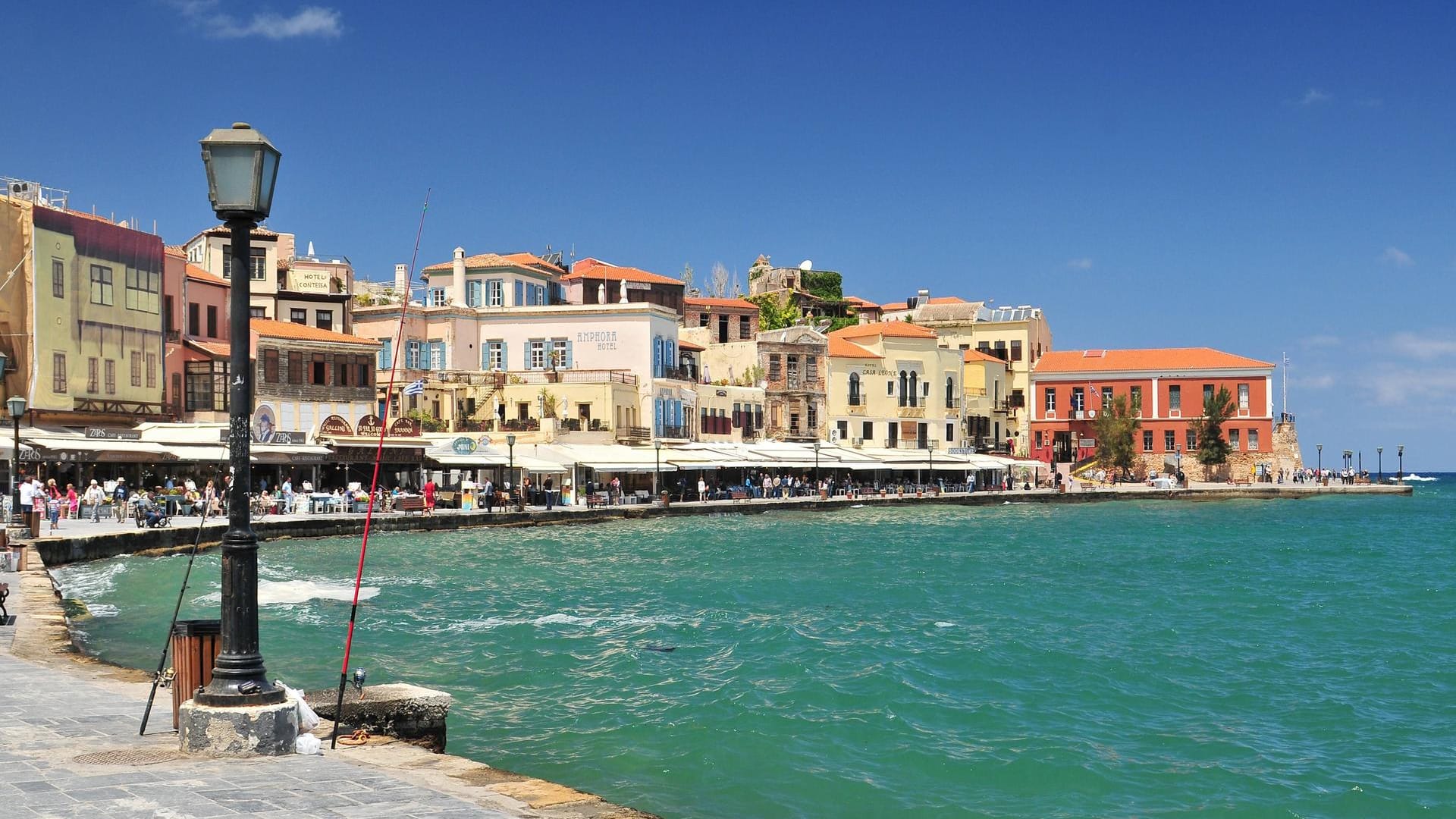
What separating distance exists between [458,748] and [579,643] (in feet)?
21.5

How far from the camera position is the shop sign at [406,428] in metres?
49.1

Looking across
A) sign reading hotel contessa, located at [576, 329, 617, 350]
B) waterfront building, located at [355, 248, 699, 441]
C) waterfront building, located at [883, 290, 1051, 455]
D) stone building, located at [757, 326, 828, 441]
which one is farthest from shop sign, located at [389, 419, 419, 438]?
waterfront building, located at [883, 290, 1051, 455]

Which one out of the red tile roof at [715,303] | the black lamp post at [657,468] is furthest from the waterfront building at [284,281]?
the red tile roof at [715,303]

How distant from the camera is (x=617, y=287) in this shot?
71562mm

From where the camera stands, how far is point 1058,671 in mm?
17141

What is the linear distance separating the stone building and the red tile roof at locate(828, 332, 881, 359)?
3.70 feet

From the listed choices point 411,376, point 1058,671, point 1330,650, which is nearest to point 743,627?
point 1058,671

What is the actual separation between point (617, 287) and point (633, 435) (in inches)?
552

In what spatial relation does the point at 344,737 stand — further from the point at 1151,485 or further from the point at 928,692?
the point at 1151,485

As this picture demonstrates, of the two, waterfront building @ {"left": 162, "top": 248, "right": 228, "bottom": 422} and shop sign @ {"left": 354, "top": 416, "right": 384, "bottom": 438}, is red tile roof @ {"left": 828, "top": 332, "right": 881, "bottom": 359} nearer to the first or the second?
shop sign @ {"left": 354, "top": 416, "right": 384, "bottom": 438}

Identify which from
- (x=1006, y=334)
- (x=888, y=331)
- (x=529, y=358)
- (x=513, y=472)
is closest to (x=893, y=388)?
(x=888, y=331)

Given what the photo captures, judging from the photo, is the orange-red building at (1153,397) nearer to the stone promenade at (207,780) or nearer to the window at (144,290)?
the window at (144,290)

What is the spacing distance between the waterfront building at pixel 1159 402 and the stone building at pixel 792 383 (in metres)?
22.0

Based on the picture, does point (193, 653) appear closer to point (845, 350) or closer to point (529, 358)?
point (529, 358)
